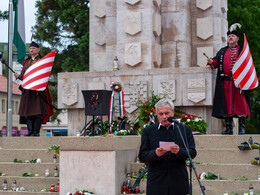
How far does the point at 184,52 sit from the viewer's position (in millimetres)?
15195

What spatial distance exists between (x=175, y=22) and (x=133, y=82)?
246 centimetres

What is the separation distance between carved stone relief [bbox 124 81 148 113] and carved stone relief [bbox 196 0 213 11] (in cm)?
307

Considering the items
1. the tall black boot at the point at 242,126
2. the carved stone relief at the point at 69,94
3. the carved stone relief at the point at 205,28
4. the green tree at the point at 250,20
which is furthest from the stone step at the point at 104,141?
the green tree at the point at 250,20

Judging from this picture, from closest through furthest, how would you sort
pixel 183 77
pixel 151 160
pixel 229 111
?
1. pixel 151 160
2. pixel 229 111
3. pixel 183 77

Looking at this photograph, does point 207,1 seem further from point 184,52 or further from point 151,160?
point 151,160

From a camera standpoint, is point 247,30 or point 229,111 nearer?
point 229,111

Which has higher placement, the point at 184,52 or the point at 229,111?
the point at 184,52

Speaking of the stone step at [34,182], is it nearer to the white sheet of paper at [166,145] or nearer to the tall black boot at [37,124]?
the tall black boot at [37,124]

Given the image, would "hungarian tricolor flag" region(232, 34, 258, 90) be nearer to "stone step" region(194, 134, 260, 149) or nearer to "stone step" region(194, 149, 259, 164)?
"stone step" region(194, 134, 260, 149)

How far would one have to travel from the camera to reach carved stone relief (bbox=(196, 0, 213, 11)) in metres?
15.3

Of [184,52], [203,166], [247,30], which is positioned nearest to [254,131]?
[247,30]

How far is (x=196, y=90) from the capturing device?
1359 cm

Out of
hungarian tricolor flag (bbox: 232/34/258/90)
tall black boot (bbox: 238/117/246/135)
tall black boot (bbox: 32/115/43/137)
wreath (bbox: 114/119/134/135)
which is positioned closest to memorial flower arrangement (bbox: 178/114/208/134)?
tall black boot (bbox: 238/117/246/135)

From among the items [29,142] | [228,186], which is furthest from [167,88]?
[228,186]
